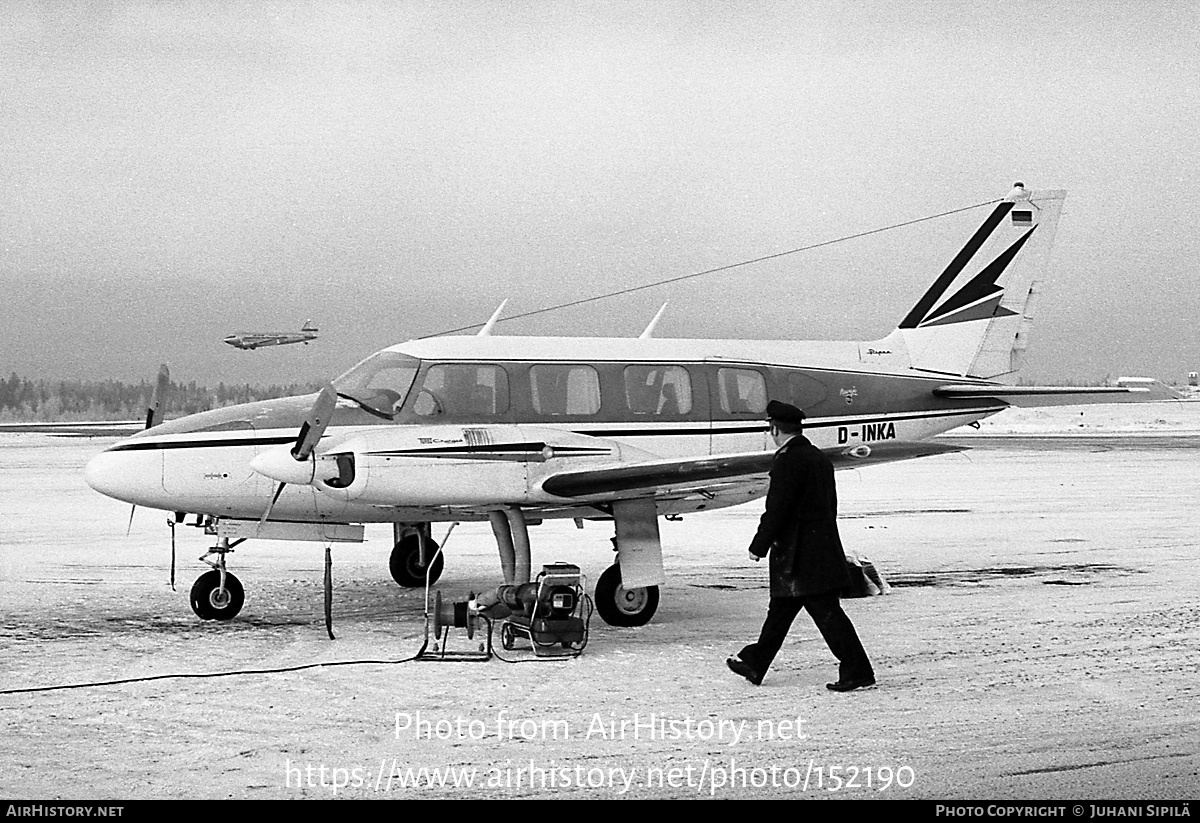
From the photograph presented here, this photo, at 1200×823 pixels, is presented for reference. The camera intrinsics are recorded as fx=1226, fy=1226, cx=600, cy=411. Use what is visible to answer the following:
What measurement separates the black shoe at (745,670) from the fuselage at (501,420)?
2716 millimetres

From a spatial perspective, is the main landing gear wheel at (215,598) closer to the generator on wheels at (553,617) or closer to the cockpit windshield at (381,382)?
the cockpit windshield at (381,382)

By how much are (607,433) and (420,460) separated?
81.3 inches

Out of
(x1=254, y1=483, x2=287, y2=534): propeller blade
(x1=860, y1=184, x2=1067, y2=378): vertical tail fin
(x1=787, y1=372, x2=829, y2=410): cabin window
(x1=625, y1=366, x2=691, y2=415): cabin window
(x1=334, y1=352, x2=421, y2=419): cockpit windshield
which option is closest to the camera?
(x1=254, y1=483, x2=287, y2=534): propeller blade

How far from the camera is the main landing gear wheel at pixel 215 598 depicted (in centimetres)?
1145

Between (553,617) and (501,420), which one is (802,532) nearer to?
(553,617)

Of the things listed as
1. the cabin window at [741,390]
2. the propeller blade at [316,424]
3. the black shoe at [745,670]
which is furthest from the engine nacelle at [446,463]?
the black shoe at [745,670]

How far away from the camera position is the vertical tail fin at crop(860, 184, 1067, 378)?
587 inches

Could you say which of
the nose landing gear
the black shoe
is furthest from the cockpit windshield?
the black shoe

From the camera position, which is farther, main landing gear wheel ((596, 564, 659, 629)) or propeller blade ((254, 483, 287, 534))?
main landing gear wheel ((596, 564, 659, 629))

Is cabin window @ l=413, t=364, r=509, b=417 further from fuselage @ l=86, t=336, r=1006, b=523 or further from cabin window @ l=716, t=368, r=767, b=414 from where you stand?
cabin window @ l=716, t=368, r=767, b=414

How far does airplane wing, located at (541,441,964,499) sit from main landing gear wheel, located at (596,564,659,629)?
0.89 metres

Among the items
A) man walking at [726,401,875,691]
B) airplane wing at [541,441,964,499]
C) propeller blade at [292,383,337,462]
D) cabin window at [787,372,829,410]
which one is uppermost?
cabin window at [787,372,829,410]

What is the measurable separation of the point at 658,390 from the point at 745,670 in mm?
4162

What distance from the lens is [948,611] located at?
40.2 ft
